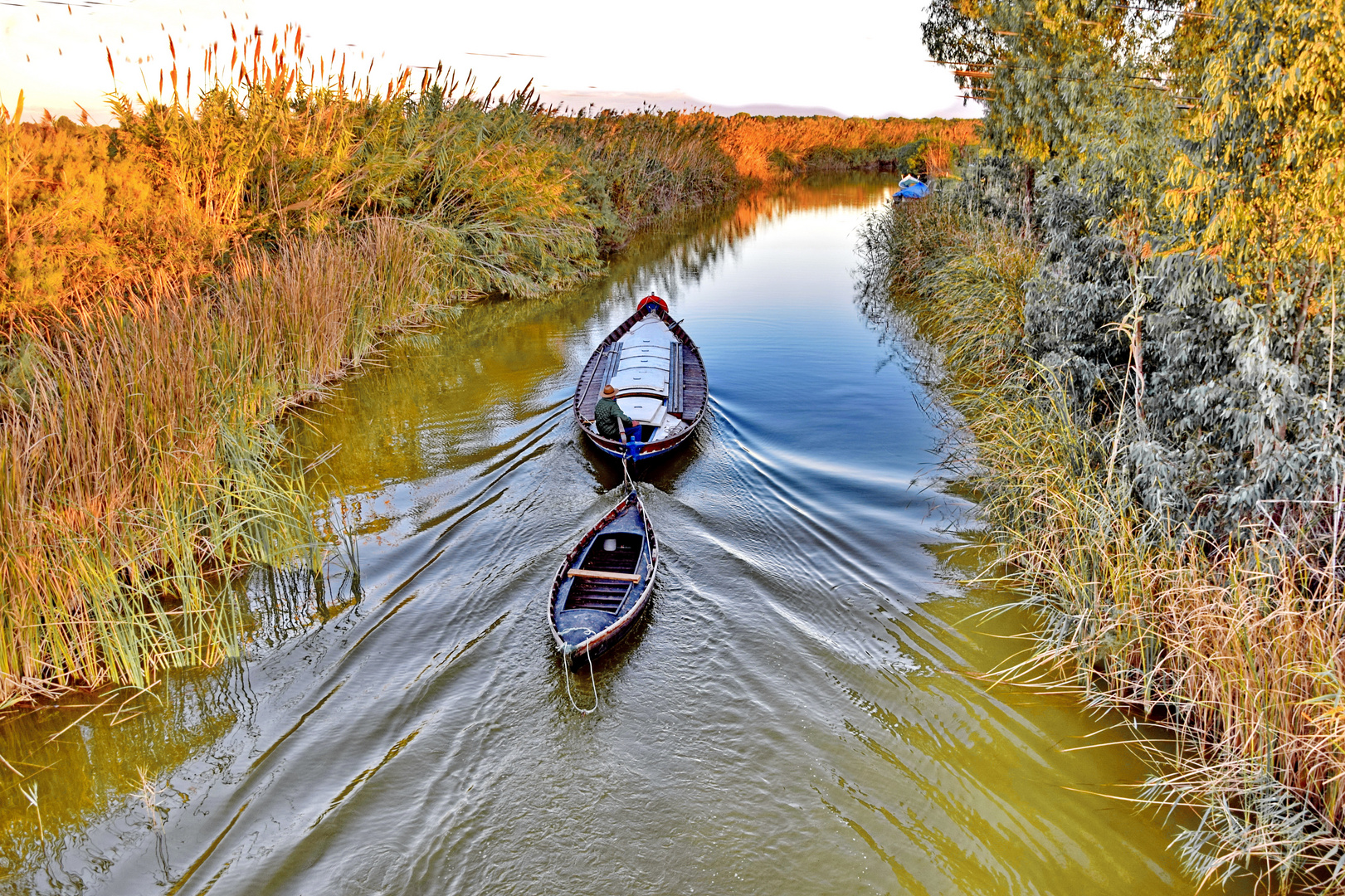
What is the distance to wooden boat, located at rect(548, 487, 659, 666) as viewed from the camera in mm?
7371

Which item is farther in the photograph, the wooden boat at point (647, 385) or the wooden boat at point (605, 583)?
the wooden boat at point (647, 385)

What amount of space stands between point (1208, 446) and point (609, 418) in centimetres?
690

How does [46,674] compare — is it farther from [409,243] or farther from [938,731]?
[409,243]

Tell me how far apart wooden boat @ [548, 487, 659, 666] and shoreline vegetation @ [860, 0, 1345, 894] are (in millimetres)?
3616

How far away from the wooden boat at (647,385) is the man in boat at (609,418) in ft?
0.31

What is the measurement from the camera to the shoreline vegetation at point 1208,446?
17.4 ft

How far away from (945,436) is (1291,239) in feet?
23.0

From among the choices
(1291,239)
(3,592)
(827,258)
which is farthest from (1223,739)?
(827,258)

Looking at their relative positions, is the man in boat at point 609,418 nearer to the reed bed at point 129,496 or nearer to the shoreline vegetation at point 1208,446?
the reed bed at point 129,496

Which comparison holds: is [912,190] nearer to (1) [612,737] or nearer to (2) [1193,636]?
(2) [1193,636]

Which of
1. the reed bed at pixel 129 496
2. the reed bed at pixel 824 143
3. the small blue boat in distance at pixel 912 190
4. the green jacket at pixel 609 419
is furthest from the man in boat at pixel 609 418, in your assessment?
the reed bed at pixel 824 143

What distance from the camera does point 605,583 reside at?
8281mm

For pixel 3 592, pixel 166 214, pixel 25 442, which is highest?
pixel 166 214

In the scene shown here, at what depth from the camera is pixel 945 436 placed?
12781 millimetres
